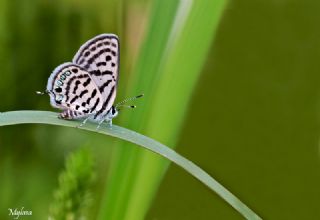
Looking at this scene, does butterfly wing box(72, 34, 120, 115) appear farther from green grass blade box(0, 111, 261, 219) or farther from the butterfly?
green grass blade box(0, 111, 261, 219)

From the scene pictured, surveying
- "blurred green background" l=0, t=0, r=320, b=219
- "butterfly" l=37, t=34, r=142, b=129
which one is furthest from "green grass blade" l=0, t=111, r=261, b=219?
"blurred green background" l=0, t=0, r=320, b=219

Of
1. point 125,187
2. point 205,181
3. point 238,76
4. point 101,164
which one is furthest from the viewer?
point 238,76

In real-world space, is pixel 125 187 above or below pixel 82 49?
below

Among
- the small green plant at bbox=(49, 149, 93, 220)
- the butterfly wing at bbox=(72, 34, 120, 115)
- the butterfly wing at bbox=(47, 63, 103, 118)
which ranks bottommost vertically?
the small green plant at bbox=(49, 149, 93, 220)

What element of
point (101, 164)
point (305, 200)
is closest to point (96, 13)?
point (101, 164)

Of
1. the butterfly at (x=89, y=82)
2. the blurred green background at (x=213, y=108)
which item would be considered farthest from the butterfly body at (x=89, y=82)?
the blurred green background at (x=213, y=108)

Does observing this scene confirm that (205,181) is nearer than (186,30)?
Yes

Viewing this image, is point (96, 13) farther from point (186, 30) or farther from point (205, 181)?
point (205, 181)

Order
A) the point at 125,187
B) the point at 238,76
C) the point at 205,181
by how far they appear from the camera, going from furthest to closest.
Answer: the point at 238,76 → the point at 125,187 → the point at 205,181
